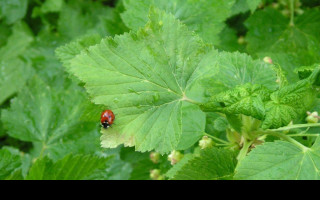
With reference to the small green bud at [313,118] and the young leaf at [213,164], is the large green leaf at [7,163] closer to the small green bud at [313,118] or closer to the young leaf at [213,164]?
the young leaf at [213,164]

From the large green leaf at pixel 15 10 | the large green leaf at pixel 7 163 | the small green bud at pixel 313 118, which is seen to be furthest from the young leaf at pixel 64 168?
the large green leaf at pixel 15 10

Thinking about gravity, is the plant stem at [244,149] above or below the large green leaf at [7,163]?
above

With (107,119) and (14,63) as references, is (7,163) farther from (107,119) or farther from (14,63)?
(14,63)

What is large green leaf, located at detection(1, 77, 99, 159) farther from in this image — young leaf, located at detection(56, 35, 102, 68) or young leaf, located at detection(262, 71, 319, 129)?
young leaf, located at detection(262, 71, 319, 129)

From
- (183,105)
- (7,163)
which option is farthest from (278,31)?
(7,163)

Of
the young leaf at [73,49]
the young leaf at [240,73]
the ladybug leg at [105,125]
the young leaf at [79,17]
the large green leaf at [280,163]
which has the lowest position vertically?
the large green leaf at [280,163]

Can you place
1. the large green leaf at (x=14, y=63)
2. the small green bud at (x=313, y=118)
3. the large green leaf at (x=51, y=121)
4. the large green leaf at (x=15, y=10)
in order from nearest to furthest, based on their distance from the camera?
the small green bud at (x=313, y=118), the large green leaf at (x=51, y=121), the large green leaf at (x=14, y=63), the large green leaf at (x=15, y=10)
